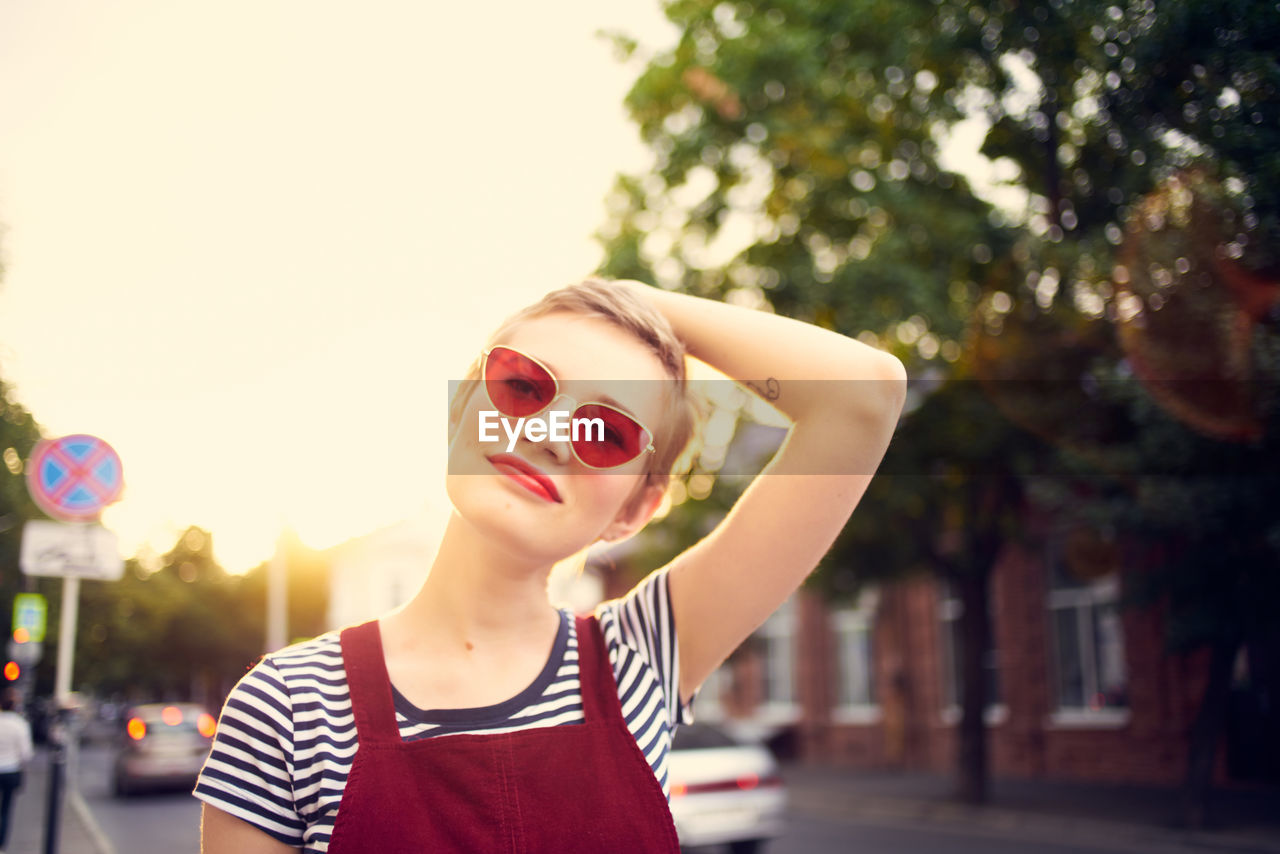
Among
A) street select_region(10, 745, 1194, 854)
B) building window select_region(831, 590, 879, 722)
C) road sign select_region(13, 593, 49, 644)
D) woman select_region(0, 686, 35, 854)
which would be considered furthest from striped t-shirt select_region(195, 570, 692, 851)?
building window select_region(831, 590, 879, 722)

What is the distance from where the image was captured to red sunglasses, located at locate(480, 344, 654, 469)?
151 centimetres

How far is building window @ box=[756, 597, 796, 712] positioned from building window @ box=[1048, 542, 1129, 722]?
7.93m

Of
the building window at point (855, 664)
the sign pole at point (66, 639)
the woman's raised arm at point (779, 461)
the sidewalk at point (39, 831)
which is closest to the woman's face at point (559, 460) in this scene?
the woman's raised arm at point (779, 461)

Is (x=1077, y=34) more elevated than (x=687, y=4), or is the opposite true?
(x=687, y=4)

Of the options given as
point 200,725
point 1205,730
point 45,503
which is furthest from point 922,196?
point 200,725

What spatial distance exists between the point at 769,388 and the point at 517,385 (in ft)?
1.34

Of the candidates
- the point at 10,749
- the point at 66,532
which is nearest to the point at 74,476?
the point at 66,532

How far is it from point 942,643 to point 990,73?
14.5m

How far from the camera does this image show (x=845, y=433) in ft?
5.47

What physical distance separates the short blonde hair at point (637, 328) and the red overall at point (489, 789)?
389 mm

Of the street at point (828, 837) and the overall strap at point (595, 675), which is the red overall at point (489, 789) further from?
the street at point (828, 837)

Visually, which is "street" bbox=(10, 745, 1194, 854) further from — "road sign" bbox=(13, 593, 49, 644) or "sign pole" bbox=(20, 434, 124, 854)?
"sign pole" bbox=(20, 434, 124, 854)

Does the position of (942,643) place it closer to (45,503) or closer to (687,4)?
(687,4)

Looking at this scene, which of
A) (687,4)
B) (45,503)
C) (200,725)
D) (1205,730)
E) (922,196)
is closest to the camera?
(45,503)
